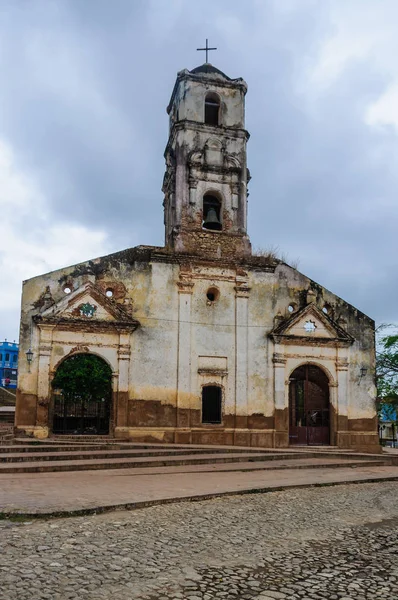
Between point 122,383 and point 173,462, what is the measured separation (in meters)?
5.35

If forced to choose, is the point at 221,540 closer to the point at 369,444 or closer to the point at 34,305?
the point at 34,305

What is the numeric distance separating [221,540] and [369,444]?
17.0m

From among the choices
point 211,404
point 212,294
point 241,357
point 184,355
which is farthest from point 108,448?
point 212,294

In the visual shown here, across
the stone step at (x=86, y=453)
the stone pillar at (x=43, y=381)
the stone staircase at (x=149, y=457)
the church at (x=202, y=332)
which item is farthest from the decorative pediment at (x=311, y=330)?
the stone pillar at (x=43, y=381)

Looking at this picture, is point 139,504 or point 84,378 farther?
point 84,378

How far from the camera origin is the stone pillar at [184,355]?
2122cm

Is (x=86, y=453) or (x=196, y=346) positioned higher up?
(x=196, y=346)

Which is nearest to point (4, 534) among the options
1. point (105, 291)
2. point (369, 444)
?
point (105, 291)

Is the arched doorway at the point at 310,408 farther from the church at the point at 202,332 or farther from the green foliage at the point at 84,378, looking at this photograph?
the green foliage at the point at 84,378

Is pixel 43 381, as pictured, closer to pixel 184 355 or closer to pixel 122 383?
pixel 122 383

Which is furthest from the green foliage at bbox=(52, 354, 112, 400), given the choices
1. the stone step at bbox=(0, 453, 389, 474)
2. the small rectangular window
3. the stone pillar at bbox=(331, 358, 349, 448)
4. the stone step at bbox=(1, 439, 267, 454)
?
the stone pillar at bbox=(331, 358, 349, 448)

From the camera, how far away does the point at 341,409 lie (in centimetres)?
2303

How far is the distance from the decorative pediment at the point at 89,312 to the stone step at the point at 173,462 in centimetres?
546

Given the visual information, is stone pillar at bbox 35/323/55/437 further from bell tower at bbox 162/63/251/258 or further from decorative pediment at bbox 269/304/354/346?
decorative pediment at bbox 269/304/354/346
